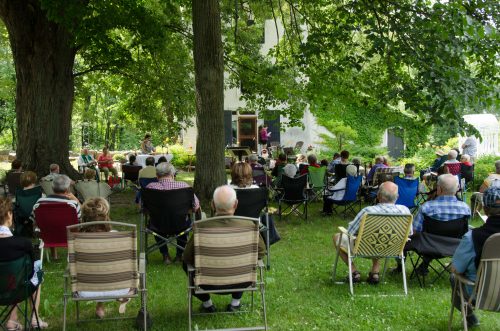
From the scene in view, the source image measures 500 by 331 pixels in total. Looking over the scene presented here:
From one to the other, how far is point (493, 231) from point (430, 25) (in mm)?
5091

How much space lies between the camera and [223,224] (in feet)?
14.8

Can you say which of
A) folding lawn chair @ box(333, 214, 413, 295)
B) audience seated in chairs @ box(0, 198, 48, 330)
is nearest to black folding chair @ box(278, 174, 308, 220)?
folding lawn chair @ box(333, 214, 413, 295)

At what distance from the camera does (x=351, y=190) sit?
32.0 ft

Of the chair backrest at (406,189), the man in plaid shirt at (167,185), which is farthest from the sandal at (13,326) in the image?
the chair backrest at (406,189)

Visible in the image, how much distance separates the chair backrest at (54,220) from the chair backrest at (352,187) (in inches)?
205

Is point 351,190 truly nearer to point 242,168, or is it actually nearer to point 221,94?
point 221,94

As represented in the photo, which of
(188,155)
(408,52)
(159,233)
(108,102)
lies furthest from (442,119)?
(108,102)

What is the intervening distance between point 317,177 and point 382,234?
18.2 ft

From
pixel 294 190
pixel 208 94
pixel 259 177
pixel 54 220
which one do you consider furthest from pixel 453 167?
pixel 54 220

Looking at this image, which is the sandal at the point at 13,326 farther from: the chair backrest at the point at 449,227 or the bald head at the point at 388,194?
the chair backrest at the point at 449,227

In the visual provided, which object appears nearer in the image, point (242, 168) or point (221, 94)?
point (242, 168)

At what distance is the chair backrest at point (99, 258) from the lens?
4086 mm

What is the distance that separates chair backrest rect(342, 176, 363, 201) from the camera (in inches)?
383

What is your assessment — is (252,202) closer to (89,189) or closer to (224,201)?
(224,201)
